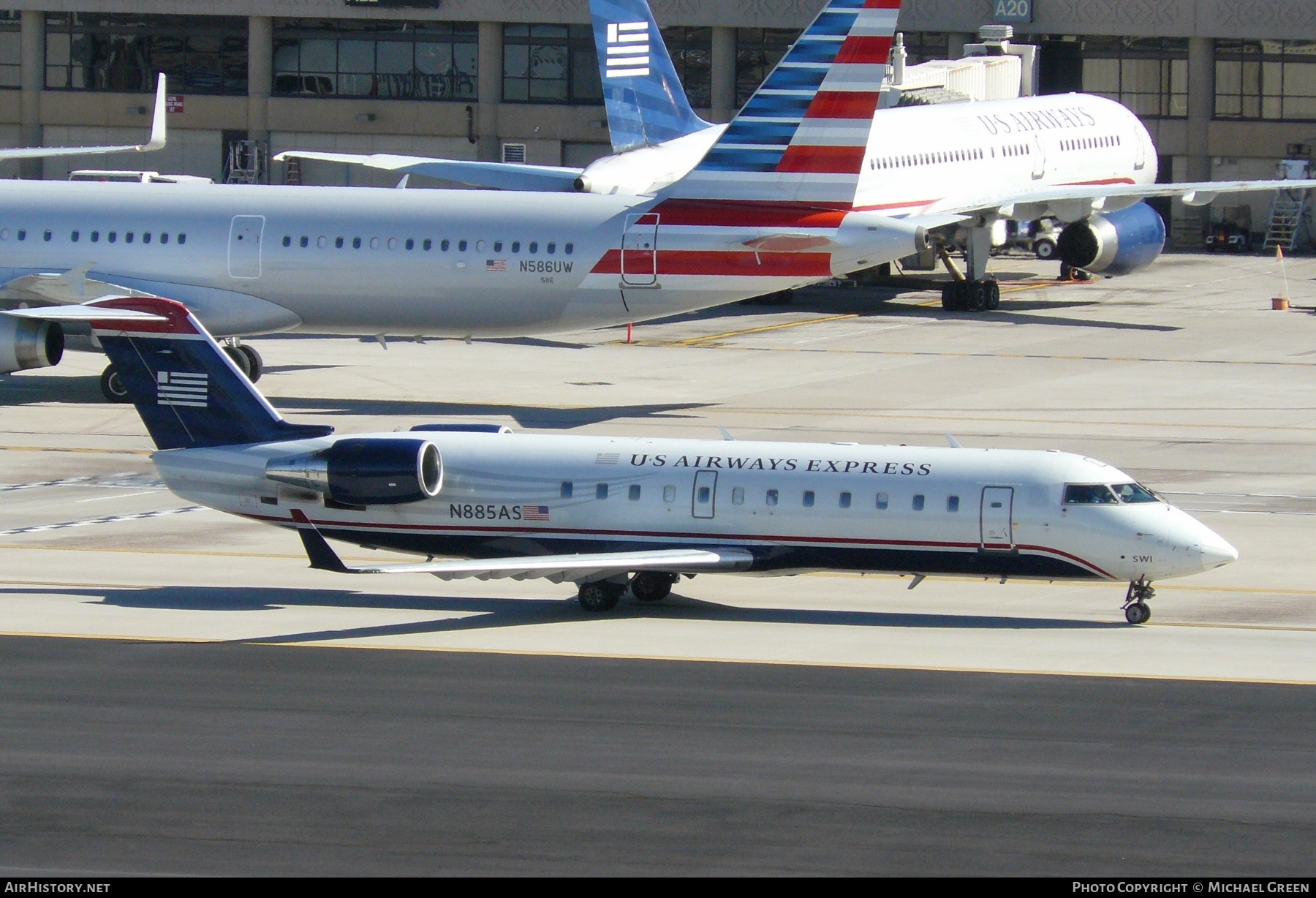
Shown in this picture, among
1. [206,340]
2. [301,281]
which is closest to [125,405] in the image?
[301,281]

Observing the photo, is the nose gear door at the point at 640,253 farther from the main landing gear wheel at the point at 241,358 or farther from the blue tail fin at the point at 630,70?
the blue tail fin at the point at 630,70

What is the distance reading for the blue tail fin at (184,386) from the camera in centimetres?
2980

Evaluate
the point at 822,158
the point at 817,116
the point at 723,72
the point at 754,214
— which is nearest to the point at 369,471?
the point at 754,214

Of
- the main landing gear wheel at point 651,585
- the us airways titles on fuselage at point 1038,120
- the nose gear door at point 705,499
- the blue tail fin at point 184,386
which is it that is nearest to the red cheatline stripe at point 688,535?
the nose gear door at point 705,499

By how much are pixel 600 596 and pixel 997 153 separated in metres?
44.9

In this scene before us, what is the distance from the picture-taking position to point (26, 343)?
1817 inches

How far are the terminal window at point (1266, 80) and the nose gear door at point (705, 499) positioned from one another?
7181 centimetres

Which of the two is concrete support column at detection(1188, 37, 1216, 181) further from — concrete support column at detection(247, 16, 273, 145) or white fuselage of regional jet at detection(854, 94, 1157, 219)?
concrete support column at detection(247, 16, 273, 145)

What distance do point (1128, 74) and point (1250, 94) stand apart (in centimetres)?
590

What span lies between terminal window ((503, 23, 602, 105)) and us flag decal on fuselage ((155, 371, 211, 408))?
68.2 metres

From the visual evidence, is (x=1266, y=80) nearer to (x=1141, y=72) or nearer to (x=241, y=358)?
(x=1141, y=72)

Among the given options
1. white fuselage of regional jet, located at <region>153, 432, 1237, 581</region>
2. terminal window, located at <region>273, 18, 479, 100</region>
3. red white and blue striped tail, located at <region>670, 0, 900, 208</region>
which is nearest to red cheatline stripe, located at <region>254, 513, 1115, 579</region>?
white fuselage of regional jet, located at <region>153, 432, 1237, 581</region>

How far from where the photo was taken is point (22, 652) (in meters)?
25.4

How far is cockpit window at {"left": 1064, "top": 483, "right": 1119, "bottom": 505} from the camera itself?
27.2 metres
